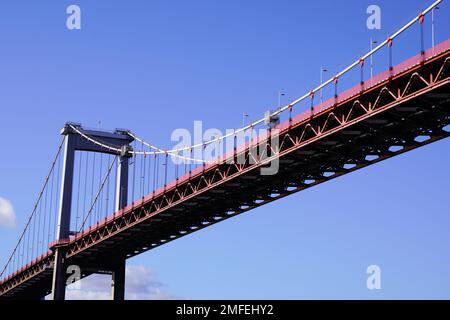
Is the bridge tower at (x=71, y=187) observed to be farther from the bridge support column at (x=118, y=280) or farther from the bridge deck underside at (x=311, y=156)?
the bridge deck underside at (x=311, y=156)

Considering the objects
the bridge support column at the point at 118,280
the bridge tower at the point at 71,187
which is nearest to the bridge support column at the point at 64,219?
the bridge tower at the point at 71,187

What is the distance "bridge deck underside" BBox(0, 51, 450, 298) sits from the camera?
44.0 m

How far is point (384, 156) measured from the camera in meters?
52.4

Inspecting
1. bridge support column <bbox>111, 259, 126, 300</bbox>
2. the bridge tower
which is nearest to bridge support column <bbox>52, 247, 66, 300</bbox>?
the bridge tower

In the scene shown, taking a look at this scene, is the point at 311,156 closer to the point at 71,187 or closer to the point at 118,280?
the point at 118,280

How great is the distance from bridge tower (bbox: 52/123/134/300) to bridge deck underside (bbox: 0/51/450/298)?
17.7 ft

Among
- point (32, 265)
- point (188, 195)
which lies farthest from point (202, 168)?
point (32, 265)

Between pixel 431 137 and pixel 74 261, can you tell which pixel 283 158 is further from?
pixel 74 261

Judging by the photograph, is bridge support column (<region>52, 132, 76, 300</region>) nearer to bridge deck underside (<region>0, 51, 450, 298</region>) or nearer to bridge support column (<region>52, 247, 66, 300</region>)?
bridge support column (<region>52, 247, 66, 300</region>)

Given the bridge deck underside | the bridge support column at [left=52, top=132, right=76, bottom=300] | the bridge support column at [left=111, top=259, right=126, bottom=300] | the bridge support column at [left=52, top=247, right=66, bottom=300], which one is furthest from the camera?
the bridge support column at [left=111, top=259, right=126, bottom=300]

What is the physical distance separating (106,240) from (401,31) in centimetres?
4320

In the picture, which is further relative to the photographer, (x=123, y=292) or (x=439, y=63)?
(x=123, y=292)
